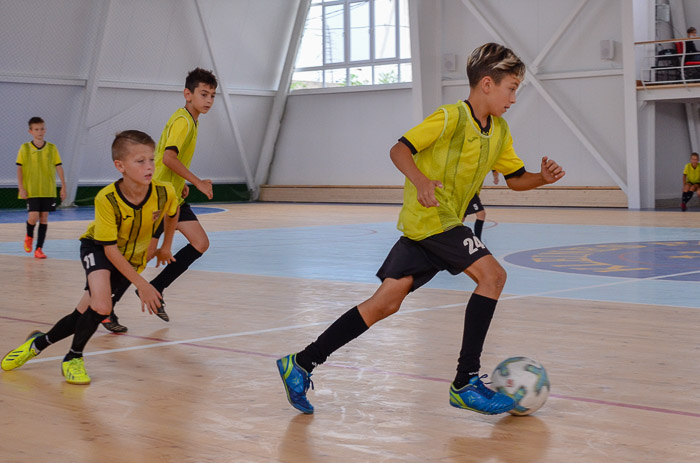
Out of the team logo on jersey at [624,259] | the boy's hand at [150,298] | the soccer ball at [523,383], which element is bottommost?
the team logo on jersey at [624,259]

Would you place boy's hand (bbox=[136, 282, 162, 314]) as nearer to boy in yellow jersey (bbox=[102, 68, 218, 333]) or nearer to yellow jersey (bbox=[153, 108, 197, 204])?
boy in yellow jersey (bbox=[102, 68, 218, 333])

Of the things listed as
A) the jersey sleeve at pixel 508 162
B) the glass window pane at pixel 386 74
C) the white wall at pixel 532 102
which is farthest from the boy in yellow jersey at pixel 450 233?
the glass window pane at pixel 386 74

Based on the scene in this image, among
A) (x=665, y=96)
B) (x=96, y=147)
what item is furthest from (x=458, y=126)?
(x=96, y=147)

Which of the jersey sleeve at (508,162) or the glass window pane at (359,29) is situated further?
the glass window pane at (359,29)

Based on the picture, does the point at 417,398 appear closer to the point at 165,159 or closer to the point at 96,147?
the point at 165,159

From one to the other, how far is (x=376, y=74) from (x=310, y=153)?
3589 millimetres

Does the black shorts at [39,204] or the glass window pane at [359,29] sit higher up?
the glass window pane at [359,29]

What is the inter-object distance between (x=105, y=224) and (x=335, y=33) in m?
26.2

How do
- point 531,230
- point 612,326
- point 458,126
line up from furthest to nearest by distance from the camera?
point 531,230 → point 612,326 → point 458,126

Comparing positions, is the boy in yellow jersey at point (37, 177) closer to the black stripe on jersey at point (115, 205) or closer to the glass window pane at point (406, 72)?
the black stripe on jersey at point (115, 205)

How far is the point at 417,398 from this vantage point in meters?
4.19

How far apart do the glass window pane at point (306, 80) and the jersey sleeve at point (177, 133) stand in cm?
2451

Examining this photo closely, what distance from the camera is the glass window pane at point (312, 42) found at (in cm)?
3059

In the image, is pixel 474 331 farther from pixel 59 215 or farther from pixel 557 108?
pixel 557 108
